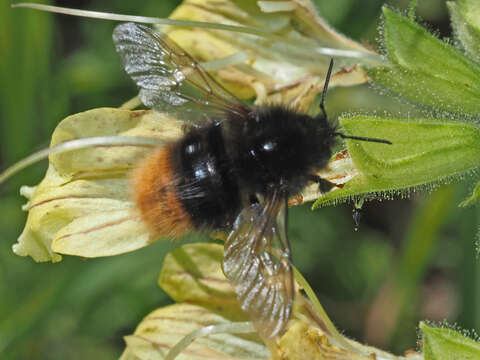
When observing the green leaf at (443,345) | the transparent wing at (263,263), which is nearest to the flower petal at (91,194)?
the transparent wing at (263,263)

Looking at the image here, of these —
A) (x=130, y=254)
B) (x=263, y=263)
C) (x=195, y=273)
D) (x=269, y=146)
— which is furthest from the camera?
(x=130, y=254)

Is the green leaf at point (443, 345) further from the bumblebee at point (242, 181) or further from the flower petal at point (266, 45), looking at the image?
the flower petal at point (266, 45)

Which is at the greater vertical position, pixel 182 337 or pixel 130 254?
pixel 182 337

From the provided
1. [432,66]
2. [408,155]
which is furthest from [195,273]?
[432,66]

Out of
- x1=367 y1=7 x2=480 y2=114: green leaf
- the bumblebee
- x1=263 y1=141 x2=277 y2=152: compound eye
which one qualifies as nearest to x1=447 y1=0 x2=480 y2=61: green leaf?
x1=367 y1=7 x2=480 y2=114: green leaf

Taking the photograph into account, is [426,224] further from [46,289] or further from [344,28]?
[46,289]

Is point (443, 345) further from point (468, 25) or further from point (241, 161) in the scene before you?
point (468, 25)
